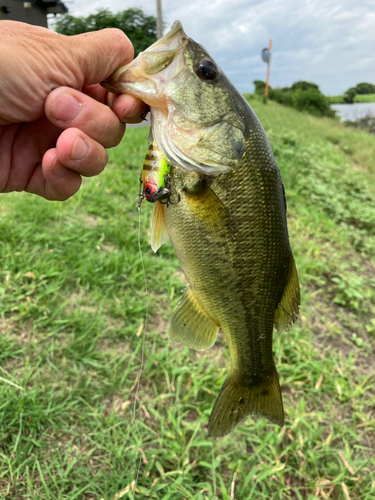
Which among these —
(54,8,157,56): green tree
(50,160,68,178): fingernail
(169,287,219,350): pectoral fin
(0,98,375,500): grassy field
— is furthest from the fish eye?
(54,8,157,56): green tree

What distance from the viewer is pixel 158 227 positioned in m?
1.42

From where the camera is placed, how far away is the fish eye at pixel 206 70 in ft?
4.15

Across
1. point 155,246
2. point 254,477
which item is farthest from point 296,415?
point 155,246

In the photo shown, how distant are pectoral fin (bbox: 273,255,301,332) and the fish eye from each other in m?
0.84

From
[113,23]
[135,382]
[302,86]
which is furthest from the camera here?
[302,86]

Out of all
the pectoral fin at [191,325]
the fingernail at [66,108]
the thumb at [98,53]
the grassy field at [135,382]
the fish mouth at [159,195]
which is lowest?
the grassy field at [135,382]

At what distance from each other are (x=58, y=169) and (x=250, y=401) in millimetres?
1410

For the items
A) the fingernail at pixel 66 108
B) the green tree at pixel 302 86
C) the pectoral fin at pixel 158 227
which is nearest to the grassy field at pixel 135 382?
the pectoral fin at pixel 158 227

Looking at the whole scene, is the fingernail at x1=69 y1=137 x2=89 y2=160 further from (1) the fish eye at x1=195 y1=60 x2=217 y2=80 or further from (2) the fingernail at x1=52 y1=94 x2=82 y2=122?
(1) the fish eye at x1=195 y1=60 x2=217 y2=80

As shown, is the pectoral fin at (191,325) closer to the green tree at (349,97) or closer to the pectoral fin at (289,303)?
the pectoral fin at (289,303)

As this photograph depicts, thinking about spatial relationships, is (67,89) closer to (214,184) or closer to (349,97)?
(214,184)

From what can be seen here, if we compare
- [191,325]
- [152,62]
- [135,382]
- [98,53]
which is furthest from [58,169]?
[135,382]

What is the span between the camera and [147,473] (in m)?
2.00

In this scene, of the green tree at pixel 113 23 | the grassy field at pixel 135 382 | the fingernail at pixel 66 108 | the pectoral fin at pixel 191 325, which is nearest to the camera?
the fingernail at pixel 66 108
